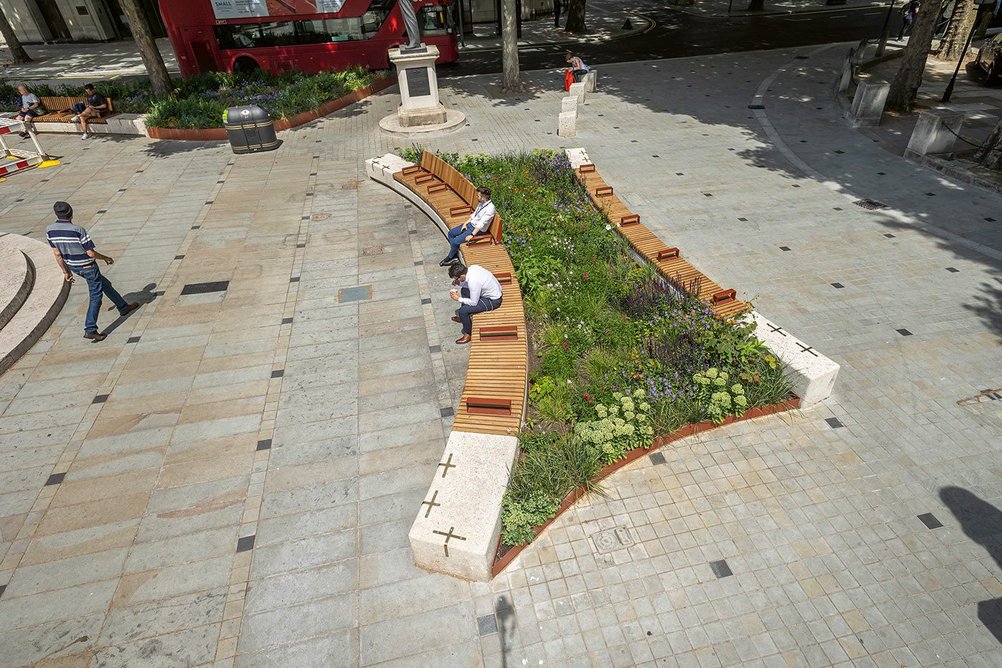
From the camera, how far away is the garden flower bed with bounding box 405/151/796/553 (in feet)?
20.0

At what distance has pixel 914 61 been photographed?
16188 mm

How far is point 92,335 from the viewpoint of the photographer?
8.83 m

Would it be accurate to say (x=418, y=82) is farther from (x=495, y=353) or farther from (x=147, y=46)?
(x=495, y=353)

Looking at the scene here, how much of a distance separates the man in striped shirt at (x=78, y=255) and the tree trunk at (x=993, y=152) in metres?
18.9

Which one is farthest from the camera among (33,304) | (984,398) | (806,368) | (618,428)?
(33,304)

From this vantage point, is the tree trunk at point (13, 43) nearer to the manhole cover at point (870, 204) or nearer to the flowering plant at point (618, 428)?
the flowering plant at point (618, 428)

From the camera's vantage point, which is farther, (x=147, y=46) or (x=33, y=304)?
(x=147, y=46)

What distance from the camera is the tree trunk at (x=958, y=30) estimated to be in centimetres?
1978

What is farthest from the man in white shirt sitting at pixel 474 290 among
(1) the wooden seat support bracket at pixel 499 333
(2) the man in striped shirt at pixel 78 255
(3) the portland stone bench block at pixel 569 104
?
(3) the portland stone bench block at pixel 569 104

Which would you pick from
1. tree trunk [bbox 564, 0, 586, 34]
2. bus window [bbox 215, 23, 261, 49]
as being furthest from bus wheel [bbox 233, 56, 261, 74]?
tree trunk [bbox 564, 0, 586, 34]

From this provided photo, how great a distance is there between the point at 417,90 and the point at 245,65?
11249 millimetres

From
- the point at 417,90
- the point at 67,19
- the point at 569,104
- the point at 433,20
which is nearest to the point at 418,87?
the point at 417,90

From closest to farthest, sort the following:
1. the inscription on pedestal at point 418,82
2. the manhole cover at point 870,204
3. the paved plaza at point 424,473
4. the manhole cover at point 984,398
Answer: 1. the paved plaza at point 424,473
2. the manhole cover at point 984,398
3. the manhole cover at point 870,204
4. the inscription on pedestal at point 418,82

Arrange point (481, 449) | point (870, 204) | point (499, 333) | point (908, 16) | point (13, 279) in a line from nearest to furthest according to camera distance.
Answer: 1. point (481, 449)
2. point (499, 333)
3. point (13, 279)
4. point (870, 204)
5. point (908, 16)
